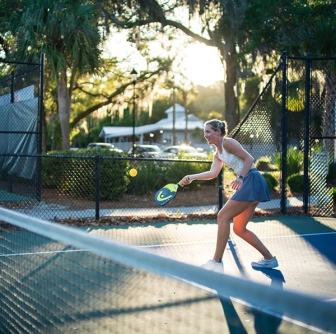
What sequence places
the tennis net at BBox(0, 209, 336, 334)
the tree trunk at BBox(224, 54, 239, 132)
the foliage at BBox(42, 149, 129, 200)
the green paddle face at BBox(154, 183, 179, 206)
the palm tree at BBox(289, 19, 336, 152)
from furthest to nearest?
1. the tree trunk at BBox(224, 54, 239, 132)
2. the palm tree at BBox(289, 19, 336, 152)
3. the foliage at BBox(42, 149, 129, 200)
4. the green paddle face at BBox(154, 183, 179, 206)
5. the tennis net at BBox(0, 209, 336, 334)

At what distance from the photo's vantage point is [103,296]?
404cm

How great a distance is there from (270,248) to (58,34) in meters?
15.4

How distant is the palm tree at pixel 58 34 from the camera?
2170 centimetres

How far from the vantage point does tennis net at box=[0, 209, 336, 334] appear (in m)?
2.72

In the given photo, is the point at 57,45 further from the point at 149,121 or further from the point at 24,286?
the point at 149,121

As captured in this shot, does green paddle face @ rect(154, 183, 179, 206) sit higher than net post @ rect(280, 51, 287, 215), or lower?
lower

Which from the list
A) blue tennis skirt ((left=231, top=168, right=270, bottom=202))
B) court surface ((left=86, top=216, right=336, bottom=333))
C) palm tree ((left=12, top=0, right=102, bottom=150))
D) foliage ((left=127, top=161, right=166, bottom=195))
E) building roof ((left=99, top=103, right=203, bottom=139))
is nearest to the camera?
court surface ((left=86, top=216, right=336, bottom=333))

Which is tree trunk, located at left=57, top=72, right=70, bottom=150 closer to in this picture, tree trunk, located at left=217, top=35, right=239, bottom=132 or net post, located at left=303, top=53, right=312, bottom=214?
tree trunk, located at left=217, top=35, right=239, bottom=132

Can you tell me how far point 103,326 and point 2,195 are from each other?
11.4 metres

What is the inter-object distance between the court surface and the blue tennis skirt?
37.4 inches

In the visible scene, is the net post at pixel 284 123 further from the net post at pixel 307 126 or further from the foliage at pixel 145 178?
the foliage at pixel 145 178

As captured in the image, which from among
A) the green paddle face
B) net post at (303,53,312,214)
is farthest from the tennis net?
net post at (303,53,312,214)

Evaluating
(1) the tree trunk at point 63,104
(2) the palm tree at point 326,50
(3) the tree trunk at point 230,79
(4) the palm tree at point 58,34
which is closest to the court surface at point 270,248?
(2) the palm tree at point 326,50

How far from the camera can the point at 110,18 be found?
27156 millimetres
